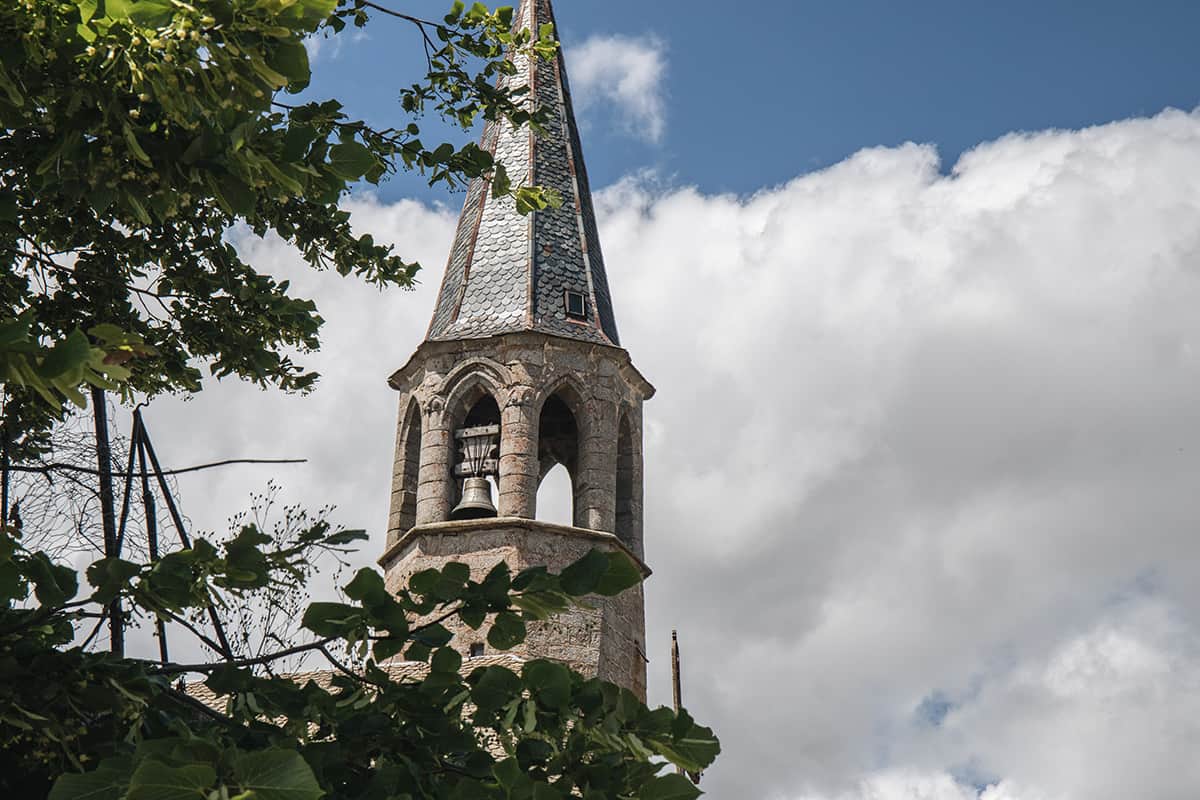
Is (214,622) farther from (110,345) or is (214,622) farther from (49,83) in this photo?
(49,83)

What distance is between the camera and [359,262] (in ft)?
20.1

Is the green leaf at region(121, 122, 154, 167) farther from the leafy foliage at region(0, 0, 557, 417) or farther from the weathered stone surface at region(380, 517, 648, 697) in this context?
the weathered stone surface at region(380, 517, 648, 697)

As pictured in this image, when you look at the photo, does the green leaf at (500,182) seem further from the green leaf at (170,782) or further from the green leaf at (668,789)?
the green leaf at (170,782)

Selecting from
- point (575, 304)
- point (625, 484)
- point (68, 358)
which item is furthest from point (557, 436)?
point (68, 358)

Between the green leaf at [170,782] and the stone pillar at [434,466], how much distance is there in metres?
13.7

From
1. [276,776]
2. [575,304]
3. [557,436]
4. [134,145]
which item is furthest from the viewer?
[557,436]

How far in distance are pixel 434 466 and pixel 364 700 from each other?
42.7ft

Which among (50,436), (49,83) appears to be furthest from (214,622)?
(50,436)

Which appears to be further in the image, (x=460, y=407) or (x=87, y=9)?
(x=460, y=407)

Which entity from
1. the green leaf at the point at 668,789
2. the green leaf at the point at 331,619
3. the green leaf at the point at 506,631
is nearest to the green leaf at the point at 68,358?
the green leaf at the point at 331,619

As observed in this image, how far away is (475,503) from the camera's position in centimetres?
1611

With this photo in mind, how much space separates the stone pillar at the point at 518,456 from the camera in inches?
625

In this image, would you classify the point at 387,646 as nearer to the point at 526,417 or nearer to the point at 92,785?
the point at 92,785

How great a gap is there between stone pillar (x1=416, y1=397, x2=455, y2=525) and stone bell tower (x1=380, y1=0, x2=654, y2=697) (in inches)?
0.7
